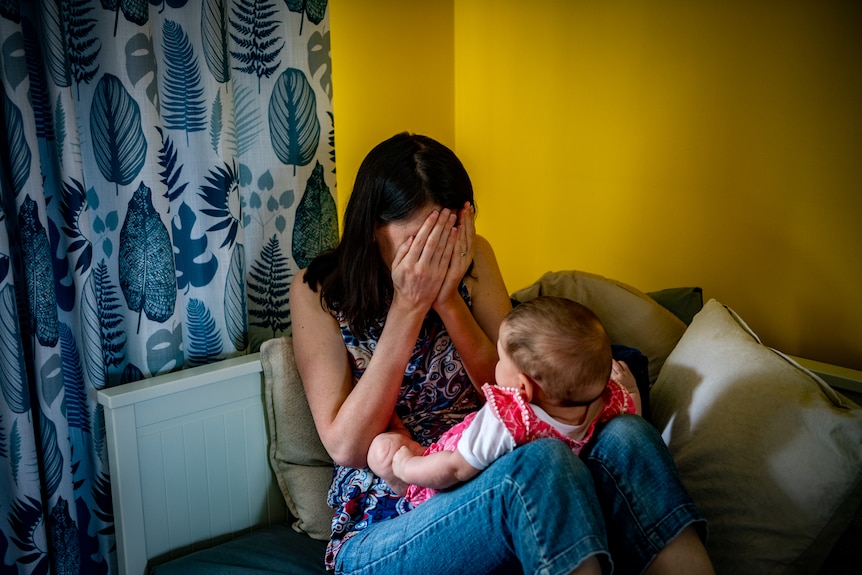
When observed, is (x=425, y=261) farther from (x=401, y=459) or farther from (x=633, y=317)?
(x=633, y=317)

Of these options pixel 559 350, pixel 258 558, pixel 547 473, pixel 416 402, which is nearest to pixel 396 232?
pixel 416 402

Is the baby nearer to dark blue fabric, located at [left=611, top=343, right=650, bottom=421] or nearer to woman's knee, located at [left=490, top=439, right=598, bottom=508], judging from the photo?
woman's knee, located at [left=490, top=439, right=598, bottom=508]

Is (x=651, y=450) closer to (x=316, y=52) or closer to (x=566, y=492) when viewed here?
(x=566, y=492)

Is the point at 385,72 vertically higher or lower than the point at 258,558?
higher

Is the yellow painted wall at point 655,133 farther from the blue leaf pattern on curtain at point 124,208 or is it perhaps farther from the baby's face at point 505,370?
the baby's face at point 505,370

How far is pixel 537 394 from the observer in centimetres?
127

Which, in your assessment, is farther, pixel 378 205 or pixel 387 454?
pixel 378 205

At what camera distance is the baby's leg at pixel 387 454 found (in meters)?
1.43

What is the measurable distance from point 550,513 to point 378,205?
27.5 inches

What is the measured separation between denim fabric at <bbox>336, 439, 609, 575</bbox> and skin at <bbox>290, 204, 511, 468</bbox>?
0.22 m

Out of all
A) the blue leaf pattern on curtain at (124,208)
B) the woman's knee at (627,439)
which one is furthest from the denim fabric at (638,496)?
the blue leaf pattern on curtain at (124,208)

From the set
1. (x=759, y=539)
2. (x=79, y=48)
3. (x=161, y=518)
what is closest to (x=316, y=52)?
(x=79, y=48)

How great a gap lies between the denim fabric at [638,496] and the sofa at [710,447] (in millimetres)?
144

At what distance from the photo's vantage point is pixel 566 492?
3.77 ft
